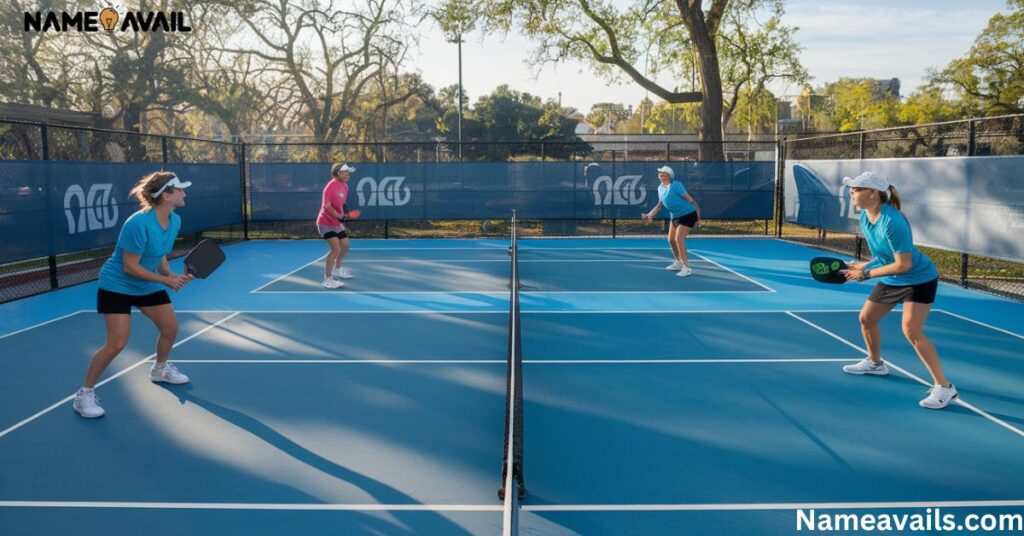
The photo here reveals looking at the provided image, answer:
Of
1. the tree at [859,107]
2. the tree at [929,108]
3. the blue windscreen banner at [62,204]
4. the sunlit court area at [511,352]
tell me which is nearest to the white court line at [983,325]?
the sunlit court area at [511,352]

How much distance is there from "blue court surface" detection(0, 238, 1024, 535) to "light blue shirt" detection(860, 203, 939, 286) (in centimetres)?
110

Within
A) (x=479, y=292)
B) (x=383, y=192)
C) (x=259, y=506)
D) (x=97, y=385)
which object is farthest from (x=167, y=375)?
(x=383, y=192)

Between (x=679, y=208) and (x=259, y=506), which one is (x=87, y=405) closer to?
(x=259, y=506)

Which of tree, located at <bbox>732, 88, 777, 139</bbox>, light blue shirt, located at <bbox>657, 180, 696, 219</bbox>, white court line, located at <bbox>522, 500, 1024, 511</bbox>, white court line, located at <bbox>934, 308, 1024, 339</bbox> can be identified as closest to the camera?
white court line, located at <bbox>522, 500, 1024, 511</bbox>

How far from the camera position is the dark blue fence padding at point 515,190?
20.2 meters

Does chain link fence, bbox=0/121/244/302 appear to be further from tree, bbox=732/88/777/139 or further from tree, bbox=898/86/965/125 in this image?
tree, bbox=898/86/965/125

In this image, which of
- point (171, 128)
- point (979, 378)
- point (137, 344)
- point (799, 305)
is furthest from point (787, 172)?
point (171, 128)

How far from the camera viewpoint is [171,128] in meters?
32.3

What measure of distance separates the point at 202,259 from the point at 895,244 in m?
5.72

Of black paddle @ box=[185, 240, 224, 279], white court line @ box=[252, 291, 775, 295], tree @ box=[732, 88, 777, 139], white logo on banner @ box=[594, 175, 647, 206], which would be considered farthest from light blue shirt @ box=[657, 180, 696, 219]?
tree @ box=[732, 88, 777, 139]

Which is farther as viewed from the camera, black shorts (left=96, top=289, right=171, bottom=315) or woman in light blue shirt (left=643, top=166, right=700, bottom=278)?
woman in light blue shirt (left=643, top=166, right=700, bottom=278)

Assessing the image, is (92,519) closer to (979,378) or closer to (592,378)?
(592,378)

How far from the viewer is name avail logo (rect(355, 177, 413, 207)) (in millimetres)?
20188

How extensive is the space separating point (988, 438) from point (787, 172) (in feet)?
49.1
